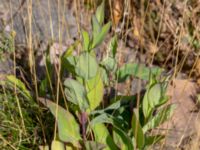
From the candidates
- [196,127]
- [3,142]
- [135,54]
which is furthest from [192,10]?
[3,142]

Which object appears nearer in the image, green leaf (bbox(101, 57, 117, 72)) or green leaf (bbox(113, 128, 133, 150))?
green leaf (bbox(113, 128, 133, 150))

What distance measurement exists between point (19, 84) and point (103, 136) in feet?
1.39

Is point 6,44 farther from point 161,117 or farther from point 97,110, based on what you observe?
point 161,117

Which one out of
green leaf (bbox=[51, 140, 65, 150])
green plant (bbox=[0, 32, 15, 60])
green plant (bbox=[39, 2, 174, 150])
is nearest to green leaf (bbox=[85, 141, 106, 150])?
green plant (bbox=[39, 2, 174, 150])

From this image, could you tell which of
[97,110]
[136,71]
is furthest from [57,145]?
[136,71]

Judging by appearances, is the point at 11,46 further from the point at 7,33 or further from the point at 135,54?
the point at 135,54

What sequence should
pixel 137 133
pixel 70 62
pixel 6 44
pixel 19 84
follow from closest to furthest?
pixel 137 133 → pixel 70 62 → pixel 19 84 → pixel 6 44

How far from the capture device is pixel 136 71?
178 cm

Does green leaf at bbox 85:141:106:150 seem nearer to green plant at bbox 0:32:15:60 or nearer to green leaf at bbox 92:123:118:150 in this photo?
green leaf at bbox 92:123:118:150

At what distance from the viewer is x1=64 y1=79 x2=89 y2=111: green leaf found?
1.60 m

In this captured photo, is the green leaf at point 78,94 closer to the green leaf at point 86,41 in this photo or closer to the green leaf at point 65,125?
the green leaf at point 65,125

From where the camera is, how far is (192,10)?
2332 millimetres

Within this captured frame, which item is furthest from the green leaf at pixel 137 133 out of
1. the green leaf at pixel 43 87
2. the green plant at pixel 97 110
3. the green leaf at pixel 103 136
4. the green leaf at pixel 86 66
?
the green leaf at pixel 43 87

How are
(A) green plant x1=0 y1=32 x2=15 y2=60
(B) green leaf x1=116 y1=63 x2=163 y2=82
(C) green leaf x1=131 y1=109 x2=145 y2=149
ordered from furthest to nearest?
(A) green plant x1=0 y1=32 x2=15 y2=60
(B) green leaf x1=116 y1=63 x2=163 y2=82
(C) green leaf x1=131 y1=109 x2=145 y2=149
